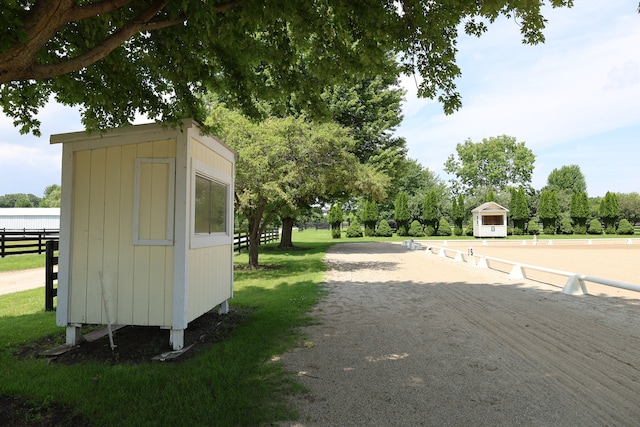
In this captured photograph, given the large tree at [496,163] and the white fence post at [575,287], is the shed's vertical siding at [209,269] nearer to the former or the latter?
the white fence post at [575,287]

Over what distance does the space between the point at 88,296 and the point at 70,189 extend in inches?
54.8

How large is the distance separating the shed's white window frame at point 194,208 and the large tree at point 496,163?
62.9 m

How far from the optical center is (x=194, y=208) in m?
5.18

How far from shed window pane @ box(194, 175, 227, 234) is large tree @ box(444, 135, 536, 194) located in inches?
2487

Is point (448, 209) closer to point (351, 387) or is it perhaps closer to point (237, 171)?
point (237, 171)

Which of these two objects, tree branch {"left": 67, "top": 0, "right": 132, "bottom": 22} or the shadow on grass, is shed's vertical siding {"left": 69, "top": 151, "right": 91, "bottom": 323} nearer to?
the shadow on grass

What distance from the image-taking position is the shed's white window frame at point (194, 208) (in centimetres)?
511

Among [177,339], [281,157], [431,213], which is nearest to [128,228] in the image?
[177,339]

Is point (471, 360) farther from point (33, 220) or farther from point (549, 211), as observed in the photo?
point (33, 220)

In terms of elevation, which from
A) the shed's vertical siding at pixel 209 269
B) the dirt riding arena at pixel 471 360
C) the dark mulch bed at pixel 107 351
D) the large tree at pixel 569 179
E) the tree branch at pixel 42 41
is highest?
the large tree at pixel 569 179

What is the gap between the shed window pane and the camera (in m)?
5.48

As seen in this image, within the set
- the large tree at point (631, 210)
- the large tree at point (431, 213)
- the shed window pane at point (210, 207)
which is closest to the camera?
the shed window pane at point (210, 207)

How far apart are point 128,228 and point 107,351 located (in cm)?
154

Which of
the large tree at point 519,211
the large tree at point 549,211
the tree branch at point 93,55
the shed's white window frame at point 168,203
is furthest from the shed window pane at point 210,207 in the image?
the large tree at point 549,211
